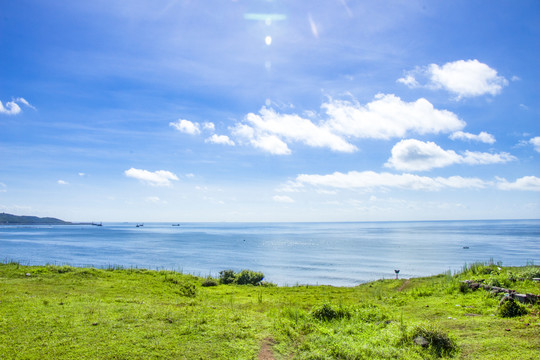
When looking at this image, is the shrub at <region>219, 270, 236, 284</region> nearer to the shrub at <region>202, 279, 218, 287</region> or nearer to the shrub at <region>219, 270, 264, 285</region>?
the shrub at <region>219, 270, 264, 285</region>

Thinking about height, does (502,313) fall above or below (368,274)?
above

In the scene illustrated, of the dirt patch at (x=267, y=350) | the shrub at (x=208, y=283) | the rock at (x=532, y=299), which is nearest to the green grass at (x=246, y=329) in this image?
the dirt patch at (x=267, y=350)

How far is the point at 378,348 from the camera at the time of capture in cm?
1015

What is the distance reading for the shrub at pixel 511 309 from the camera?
1310 centimetres

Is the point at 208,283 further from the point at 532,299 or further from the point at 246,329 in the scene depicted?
the point at 532,299

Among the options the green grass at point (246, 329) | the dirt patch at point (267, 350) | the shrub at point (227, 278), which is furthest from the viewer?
the shrub at point (227, 278)

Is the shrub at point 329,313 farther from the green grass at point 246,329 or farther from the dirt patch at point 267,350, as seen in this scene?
the dirt patch at point 267,350

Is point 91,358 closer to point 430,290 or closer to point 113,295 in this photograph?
point 113,295

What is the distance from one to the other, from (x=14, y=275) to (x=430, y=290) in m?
27.1

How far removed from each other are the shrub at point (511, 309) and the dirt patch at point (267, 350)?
9.93 metres

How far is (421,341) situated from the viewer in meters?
10.4

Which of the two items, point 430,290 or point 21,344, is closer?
point 21,344

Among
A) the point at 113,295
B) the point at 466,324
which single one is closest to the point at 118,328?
the point at 113,295

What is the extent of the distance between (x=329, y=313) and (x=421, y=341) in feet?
14.9
